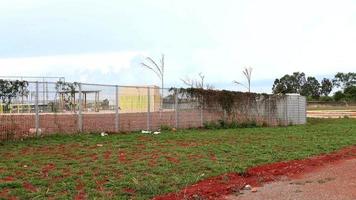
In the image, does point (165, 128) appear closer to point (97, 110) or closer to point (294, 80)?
point (97, 110)

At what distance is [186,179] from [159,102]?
45.4ft

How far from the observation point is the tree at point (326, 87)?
142 meters

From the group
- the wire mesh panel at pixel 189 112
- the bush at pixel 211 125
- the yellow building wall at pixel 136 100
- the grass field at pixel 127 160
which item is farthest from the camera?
the bush at pixel 211 125

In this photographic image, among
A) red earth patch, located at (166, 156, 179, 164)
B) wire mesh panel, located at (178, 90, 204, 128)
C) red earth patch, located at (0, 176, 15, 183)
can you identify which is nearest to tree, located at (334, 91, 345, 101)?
wire mesh panel, located at (178, 90, 204, 128)

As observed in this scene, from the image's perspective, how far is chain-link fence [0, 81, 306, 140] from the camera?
17.4m

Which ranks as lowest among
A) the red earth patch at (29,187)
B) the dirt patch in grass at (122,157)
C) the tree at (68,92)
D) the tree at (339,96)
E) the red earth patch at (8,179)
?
the red earth patch at (29,187)

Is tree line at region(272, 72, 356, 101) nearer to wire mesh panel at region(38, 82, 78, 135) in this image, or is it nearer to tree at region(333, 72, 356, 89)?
tree at region(333, 72, 356, 89)

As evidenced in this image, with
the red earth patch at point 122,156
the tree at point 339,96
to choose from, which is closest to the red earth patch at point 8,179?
the red earth patch at point 122,156

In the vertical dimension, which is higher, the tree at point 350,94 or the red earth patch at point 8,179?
the tree at point 350,94

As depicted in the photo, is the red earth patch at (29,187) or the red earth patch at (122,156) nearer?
the red earth patch at (29,187)

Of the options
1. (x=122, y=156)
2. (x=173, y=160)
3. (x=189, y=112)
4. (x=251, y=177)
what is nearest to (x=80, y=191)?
(x=251, y=177)

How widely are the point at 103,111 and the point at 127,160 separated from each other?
8599 millimetres

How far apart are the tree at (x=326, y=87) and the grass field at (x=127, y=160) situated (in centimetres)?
12628

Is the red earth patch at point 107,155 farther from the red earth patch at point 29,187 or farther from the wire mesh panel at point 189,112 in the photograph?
the wire mesh panel at point 189,112
